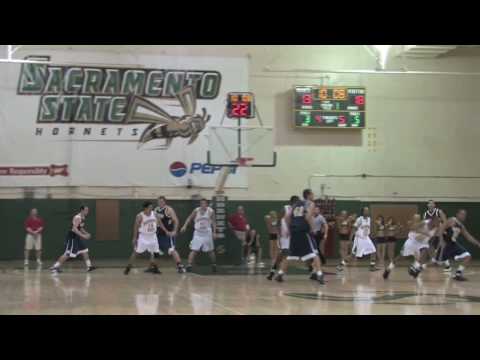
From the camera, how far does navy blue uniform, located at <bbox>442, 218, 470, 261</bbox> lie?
15203 millimetres

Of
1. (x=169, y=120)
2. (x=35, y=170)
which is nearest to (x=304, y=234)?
(x=169, y=120)

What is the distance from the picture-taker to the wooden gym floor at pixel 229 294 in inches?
388

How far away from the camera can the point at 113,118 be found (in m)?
21.6

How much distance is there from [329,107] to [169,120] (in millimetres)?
5345

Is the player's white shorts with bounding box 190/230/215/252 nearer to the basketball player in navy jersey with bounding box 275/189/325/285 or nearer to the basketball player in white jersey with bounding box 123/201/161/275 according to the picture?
the basketball player in white jersey with bounding box 123/201/161/275

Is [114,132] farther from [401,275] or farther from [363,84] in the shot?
[401,275]

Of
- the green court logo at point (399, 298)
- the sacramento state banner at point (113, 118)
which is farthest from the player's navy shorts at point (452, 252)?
the sacramento state banner at point (113, 118)

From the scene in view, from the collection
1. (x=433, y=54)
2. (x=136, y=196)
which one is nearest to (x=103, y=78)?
(x=136, y=196)

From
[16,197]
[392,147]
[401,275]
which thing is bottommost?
[401,275]

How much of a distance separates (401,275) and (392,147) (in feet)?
23.3

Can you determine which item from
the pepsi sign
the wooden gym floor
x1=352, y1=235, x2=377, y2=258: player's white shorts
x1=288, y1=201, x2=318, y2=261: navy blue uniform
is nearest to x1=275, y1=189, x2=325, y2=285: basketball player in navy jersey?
x1=288, y1=201, x2=318, y2=261: navy blue uniform

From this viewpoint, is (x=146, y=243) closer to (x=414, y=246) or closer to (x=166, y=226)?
(x=166, y=226)

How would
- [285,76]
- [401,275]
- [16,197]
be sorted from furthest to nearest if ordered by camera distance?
[285,76]
[16,197]
[401,275]

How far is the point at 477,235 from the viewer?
2300cm
